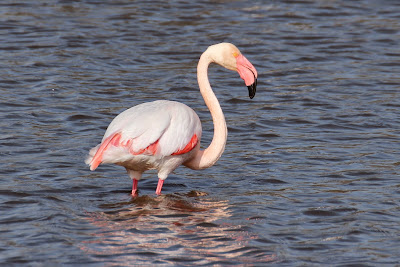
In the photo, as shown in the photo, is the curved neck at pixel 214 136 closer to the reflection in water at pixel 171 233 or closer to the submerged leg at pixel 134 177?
the reflection in water at pixel 171 233

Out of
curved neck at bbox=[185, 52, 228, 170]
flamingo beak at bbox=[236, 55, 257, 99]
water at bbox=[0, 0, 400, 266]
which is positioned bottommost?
water at bbox=[0, 0, 400, 266]

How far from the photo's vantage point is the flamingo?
23.1 ft

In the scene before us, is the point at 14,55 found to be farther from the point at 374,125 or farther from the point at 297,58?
the point at 374,125

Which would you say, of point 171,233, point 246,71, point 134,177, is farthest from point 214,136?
point 171,233

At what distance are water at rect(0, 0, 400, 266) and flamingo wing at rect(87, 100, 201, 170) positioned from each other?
54cm

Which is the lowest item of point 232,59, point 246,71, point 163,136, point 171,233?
point 171,233

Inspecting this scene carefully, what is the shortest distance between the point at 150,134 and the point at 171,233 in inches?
36.7

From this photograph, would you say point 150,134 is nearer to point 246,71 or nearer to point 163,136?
point 163,136

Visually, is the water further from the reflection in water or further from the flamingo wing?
the flamingo wing

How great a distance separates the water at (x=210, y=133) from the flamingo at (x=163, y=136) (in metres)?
0.39

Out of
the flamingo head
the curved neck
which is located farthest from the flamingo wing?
the flamingo head

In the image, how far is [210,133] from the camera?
966cm

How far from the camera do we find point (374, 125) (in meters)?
9.88

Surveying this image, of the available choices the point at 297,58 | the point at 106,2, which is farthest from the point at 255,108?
the point at 106,2
